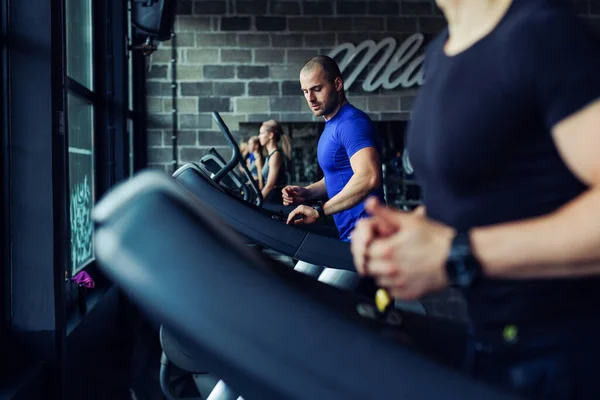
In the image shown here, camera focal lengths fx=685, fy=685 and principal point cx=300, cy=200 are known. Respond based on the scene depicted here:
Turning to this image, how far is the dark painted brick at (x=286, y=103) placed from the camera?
6.51 m

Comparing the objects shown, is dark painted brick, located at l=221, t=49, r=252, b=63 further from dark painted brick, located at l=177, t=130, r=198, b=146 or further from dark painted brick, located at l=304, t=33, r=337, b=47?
dark painted brick, located at l=177, t=130, r=198, b=146

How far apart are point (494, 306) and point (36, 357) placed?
2258 millimetres

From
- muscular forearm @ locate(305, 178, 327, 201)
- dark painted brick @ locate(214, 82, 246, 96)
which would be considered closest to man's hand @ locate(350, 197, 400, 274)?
muscular forearm @ locate(305, 178, 327, 201)

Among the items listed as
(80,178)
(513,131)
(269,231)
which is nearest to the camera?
(513,131)

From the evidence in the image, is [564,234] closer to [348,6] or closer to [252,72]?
[252,72]

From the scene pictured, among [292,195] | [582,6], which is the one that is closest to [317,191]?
[292,195]

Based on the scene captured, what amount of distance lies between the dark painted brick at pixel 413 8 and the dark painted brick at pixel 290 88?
4.10ft

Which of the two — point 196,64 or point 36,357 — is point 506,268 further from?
point 196,64

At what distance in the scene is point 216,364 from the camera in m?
0.69

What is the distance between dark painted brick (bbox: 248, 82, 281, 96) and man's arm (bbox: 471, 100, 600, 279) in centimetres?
593

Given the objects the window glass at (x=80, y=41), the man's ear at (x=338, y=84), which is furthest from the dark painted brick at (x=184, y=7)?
the man's ear at (x=338, y=84)

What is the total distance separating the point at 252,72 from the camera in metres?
6.54

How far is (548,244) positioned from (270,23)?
20.2ft

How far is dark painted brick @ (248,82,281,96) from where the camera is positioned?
652 cm
